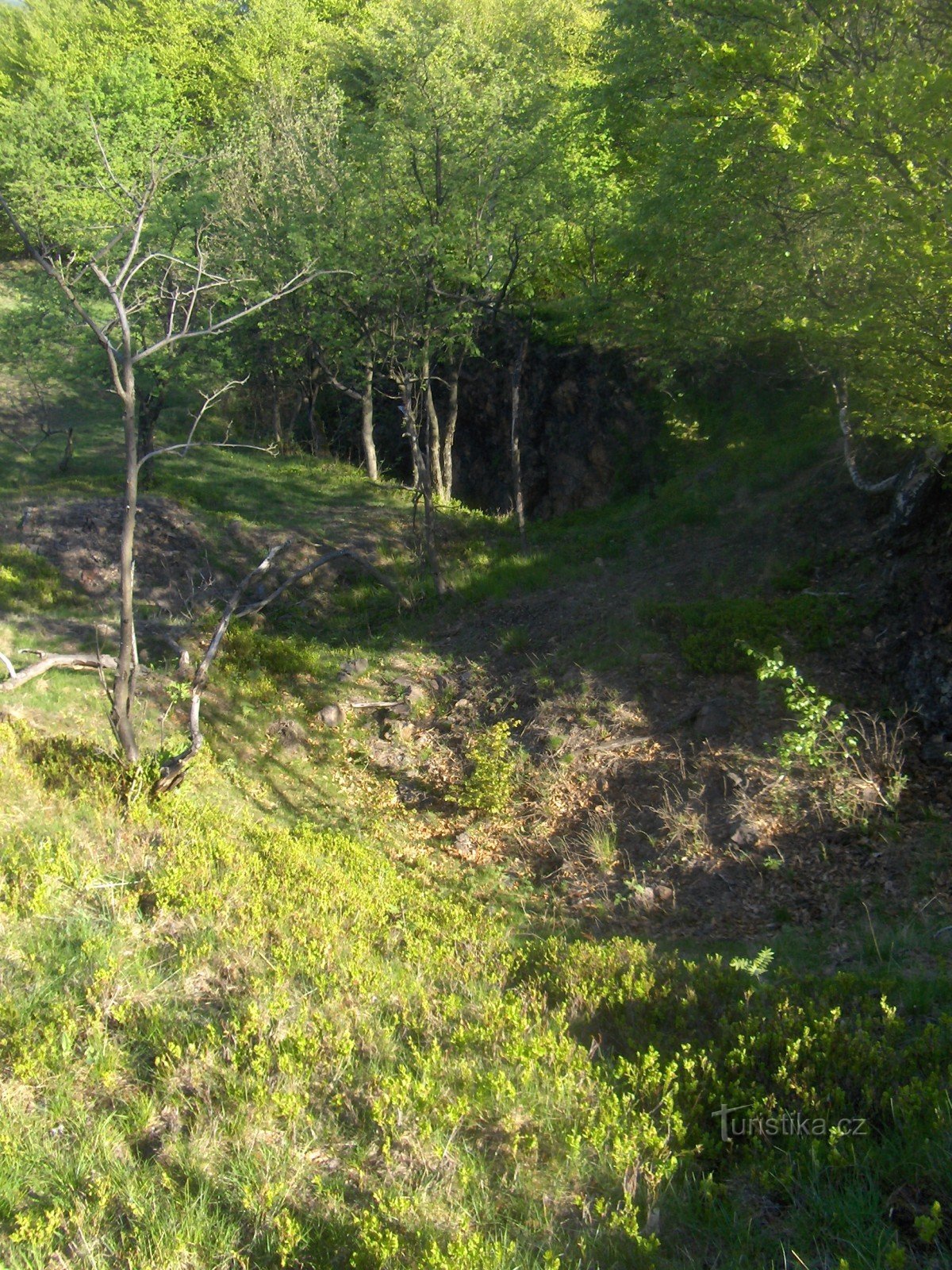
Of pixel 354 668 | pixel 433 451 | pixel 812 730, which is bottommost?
pixel 354 668

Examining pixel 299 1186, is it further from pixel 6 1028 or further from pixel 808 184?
pixel 808 184

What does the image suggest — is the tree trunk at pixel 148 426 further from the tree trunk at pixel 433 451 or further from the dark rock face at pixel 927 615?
the dark rock face at pixel 927 615

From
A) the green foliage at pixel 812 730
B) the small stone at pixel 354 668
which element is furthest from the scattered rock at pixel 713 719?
the small stone at pixel 354 668

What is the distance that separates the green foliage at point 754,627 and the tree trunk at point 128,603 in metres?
6.01

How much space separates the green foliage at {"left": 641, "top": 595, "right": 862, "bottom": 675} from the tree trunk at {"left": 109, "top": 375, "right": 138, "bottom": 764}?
6.01 metres

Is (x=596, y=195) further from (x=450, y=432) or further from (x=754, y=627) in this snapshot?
(x=754, y=627)

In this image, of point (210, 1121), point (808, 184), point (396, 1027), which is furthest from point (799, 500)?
point (210, 1121)

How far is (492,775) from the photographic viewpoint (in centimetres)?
978

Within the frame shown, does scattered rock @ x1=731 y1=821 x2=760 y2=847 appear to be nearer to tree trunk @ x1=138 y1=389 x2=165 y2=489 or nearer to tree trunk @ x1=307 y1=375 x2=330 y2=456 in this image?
tree trunk @ x1=138 y1=389 x2=165 y2=489

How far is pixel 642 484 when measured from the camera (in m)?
17.0

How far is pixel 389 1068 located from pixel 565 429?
1612 centimetres

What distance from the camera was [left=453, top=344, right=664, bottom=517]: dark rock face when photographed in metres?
17.6

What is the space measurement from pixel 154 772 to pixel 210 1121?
14.6ft

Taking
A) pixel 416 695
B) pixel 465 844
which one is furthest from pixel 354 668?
pixel 465 844
